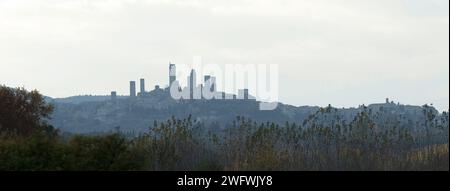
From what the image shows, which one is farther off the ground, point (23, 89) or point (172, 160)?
point (23, 89)

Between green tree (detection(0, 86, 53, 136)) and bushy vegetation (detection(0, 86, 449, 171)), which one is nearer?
bushy vegetation (detection(0, 86, 449, 171))

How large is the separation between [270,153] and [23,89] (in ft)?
67.3

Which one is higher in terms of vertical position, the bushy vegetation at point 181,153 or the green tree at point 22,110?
the green tree at point 22,110

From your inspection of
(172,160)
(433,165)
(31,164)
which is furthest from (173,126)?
(433,165)

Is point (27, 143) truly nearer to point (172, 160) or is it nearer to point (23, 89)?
point (172, 160)

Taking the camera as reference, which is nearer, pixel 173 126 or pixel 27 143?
pixel 27 143

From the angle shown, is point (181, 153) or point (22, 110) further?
point (22, 110)

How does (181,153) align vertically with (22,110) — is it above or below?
below

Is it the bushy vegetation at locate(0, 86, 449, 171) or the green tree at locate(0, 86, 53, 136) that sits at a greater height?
the green tree at locate(0, 86, 53, 136)

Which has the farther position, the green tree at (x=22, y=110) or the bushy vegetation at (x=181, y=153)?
the green tree at (x=22, y=110)

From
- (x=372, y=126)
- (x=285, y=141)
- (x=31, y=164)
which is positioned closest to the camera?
(x=31, y=164)
